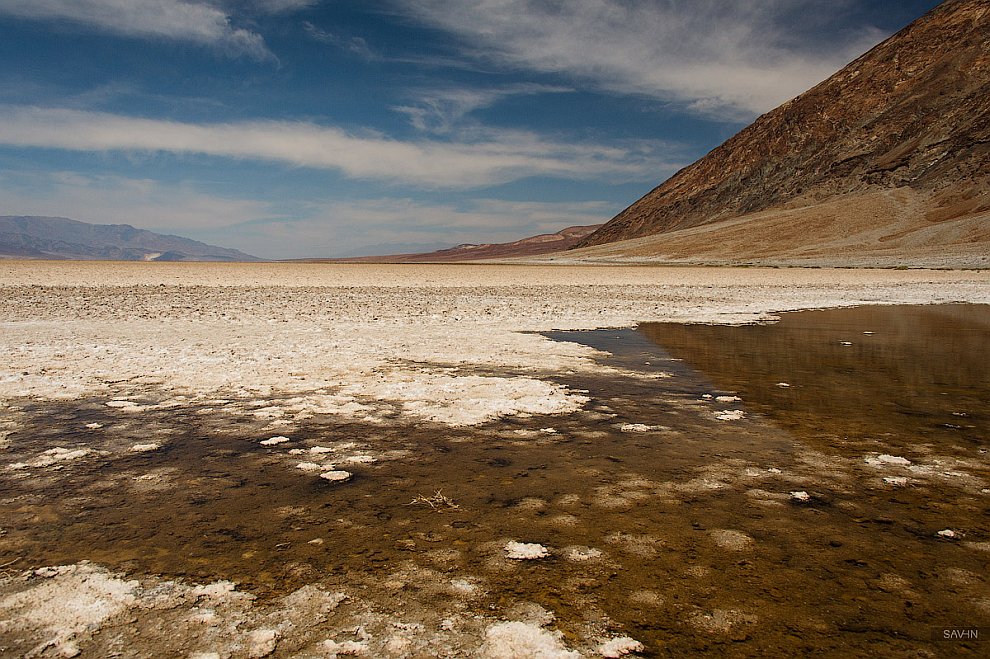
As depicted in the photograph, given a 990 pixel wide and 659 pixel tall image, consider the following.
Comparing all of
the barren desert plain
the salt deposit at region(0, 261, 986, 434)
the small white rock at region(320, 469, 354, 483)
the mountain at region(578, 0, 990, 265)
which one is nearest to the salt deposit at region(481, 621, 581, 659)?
the barren desert plain

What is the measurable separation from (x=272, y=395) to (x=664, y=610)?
4970mm

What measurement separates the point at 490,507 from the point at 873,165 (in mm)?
109468

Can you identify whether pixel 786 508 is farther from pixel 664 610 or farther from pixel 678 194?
pixel 678 194

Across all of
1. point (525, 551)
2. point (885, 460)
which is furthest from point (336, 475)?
point (885, 460)

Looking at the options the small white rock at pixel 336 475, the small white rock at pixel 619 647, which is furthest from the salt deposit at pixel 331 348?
the small white rock at pixel 619 647

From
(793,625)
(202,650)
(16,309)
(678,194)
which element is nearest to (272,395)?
(202,650)

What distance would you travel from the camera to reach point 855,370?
8016 mm

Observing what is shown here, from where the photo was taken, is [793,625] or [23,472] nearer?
[793,625]

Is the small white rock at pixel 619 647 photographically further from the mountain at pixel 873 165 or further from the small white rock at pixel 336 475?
the mountain at pixel 873 165

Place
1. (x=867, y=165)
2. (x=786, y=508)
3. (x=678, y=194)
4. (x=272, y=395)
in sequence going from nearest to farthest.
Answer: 1. (x=786, y=508)
2. (x=272, y=395)
3. (x=867, y=165)
4. (x=678, y=194)

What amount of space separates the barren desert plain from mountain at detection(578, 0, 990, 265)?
230 feet

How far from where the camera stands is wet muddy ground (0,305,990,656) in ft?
8.43

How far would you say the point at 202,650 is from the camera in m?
2.32

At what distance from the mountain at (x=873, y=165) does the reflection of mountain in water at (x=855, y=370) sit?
6251 centimetres
